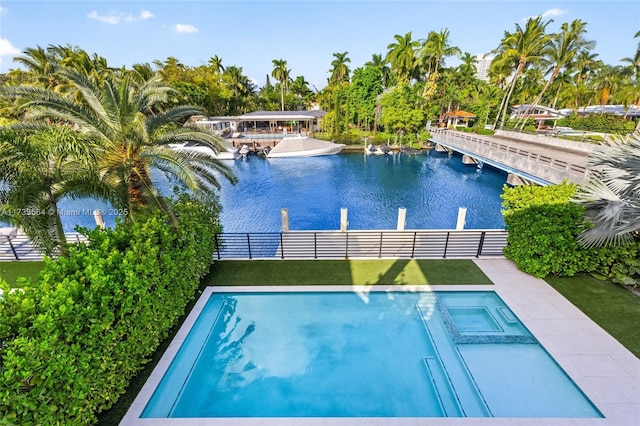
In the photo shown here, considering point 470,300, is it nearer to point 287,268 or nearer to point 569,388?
point 569,388

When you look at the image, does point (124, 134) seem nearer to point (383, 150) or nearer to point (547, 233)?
point (547, 233)

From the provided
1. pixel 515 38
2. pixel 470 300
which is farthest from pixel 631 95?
pixel 470 300

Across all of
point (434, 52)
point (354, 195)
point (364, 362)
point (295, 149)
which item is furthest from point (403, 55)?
point (364, 362)

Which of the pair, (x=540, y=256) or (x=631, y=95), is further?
(x=631, y=95)

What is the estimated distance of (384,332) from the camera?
7715mm

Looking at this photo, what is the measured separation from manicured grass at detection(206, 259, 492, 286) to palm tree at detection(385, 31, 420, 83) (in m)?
42.0

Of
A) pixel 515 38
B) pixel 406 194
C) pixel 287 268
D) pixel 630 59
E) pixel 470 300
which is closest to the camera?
pixel 470 300

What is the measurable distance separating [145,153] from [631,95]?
50595 mm

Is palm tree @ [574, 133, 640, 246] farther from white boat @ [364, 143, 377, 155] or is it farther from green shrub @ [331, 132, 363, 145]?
green shrub @ [331, 132, 363, 145]

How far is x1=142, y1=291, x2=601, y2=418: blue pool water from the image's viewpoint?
19.2 feet

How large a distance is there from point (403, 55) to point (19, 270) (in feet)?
159

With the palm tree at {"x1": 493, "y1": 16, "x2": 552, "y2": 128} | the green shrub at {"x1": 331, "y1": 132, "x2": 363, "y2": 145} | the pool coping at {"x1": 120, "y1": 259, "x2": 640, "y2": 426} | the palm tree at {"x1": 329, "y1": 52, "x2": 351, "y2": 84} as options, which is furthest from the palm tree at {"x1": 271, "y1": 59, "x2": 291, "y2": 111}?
the pool coping at {"x1": 120, "y1": 259, "x2": 640, "y2": 426}

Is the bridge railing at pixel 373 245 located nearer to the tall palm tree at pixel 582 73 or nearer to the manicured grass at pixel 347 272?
the manicured grass at pixel 347 272

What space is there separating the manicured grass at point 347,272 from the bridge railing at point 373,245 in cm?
49
